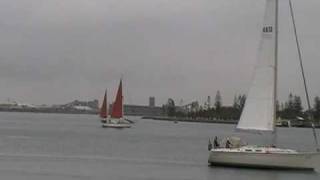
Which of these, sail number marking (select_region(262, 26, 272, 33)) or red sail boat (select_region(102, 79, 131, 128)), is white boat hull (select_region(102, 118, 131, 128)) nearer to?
red sail boat (select_region(102, 79, 131, 128))

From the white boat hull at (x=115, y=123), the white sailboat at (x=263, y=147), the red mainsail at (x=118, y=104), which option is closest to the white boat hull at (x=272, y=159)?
the white sailboat at (x=263, y=147)

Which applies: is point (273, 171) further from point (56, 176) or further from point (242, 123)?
point (56, 176)

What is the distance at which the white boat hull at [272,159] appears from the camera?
52969 mm

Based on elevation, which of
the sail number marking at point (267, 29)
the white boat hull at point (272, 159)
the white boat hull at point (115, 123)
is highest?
the sail number marking at point (267, 29)

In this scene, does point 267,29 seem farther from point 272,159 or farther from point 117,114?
point 117,114

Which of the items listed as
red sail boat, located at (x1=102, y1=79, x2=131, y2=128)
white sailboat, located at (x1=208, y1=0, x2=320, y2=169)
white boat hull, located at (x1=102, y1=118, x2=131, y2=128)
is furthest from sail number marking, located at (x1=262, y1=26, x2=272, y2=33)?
white boat hull, located at (x1=102, y1=118, x2=131, y2=128)

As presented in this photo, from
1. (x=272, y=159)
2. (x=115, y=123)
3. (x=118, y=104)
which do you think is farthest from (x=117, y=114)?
(x=272, y=159)

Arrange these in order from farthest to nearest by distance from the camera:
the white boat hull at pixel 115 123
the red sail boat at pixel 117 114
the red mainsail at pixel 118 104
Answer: the white boat hull at pixel 115 123
the red sail boat at pixel 117 114
the red mainsail at pixel 118 104

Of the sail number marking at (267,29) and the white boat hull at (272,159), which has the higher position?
the sail number marking at (267,29)

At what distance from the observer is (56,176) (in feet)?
155

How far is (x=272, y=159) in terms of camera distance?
53219 mm

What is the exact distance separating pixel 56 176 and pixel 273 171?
15.7m

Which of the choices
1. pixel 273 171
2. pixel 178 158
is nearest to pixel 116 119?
pixel 178 158

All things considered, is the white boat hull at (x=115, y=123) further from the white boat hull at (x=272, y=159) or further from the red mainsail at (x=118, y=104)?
the white boat hull at (x=272, y=159)
